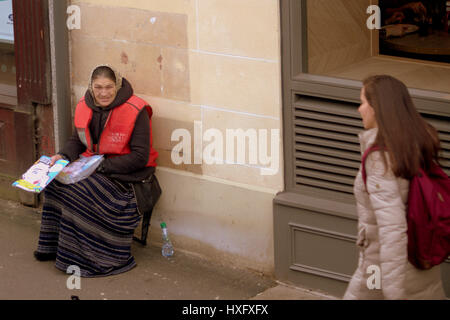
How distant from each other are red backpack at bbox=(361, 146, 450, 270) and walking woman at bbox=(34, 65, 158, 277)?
241 centimetres

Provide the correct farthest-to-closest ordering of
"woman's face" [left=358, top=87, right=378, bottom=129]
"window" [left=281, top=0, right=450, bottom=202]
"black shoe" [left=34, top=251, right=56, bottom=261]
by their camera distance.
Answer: "black shoe" [left=34, top=251, right=56, bottom=261] → "window" [left=281, top=0, right=450, bottom=202] → "woman's face" [left=358, top=87, right=378, bottom=129]

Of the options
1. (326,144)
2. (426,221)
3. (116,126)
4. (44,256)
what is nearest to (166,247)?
(44,256)

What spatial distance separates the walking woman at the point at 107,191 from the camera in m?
5.94

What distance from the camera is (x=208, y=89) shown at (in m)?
5.92

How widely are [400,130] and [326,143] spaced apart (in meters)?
1.63

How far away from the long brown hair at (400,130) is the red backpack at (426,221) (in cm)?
7

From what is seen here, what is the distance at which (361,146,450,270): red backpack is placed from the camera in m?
3.86

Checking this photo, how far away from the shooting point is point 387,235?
3822 mm

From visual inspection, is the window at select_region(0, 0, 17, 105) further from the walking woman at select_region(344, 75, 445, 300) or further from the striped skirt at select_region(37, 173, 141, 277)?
the walking woman at select_region(344, 75, 445, 300)

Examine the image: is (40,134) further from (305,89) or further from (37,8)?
(305,89)

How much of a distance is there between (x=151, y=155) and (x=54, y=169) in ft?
2.36

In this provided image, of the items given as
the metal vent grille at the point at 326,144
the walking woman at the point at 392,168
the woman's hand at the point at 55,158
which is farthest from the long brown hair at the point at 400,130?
the woman's hand at the point at 55,158

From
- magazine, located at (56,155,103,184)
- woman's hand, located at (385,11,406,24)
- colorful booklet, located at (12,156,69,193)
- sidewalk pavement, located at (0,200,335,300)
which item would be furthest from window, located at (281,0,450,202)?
colorful booklet, located at (12,156,69,193)
